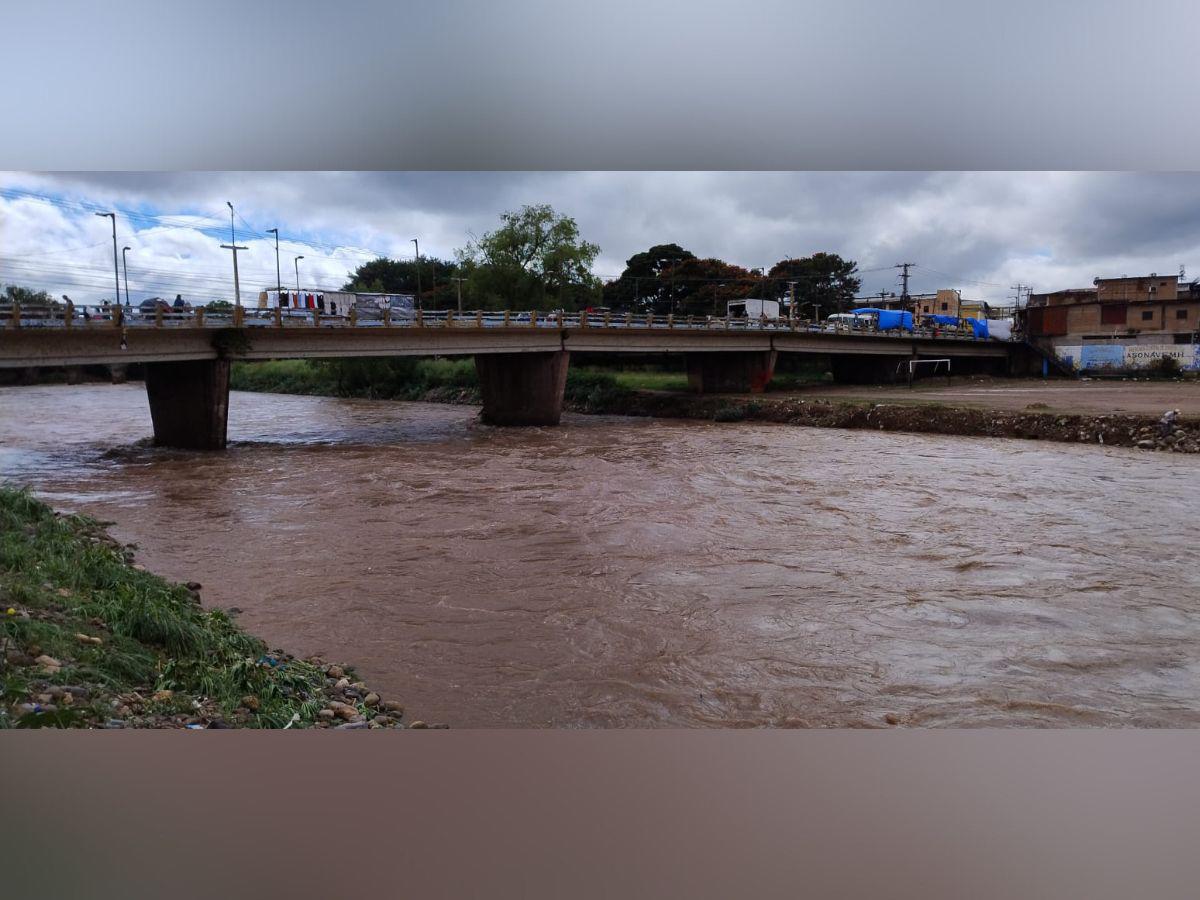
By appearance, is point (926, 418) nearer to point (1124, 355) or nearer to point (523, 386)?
point (1124, 355)

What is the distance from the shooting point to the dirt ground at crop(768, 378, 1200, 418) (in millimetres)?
14781

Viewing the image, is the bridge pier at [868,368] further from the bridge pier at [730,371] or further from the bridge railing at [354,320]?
the bridge pier at [730,371]

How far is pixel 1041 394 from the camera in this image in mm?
18750

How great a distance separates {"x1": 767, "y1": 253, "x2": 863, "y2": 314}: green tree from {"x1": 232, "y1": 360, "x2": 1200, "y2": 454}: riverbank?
28.8ft

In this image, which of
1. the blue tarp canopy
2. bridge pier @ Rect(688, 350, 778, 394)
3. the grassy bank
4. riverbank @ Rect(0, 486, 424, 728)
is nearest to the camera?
riverbank @ Rect(0, 486, 424, 728)

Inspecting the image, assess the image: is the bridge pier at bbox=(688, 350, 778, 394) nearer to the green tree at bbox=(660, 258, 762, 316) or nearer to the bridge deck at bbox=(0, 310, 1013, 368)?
the bridge deck at bbox=(0, 310, 1013, 368)

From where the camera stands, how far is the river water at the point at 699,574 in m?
3.93

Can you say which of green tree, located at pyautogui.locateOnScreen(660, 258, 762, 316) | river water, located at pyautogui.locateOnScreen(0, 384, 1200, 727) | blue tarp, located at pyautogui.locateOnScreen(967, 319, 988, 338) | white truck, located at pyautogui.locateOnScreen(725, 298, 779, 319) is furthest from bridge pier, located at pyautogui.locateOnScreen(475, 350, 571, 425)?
blue tarp, located at pyautogui.locateOnScreen(967, 319, 988, 338)

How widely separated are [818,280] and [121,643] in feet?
106

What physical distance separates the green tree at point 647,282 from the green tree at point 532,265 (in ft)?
17.3

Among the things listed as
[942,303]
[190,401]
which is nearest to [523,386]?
[190,401]

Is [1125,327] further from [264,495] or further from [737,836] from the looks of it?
[737,836]

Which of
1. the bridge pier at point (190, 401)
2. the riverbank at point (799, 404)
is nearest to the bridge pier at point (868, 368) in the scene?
the riverbank at point (799, 404)

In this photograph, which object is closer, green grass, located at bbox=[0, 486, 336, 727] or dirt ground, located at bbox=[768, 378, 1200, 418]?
green grass, located at bbox=[0, 486, 336, 727]
